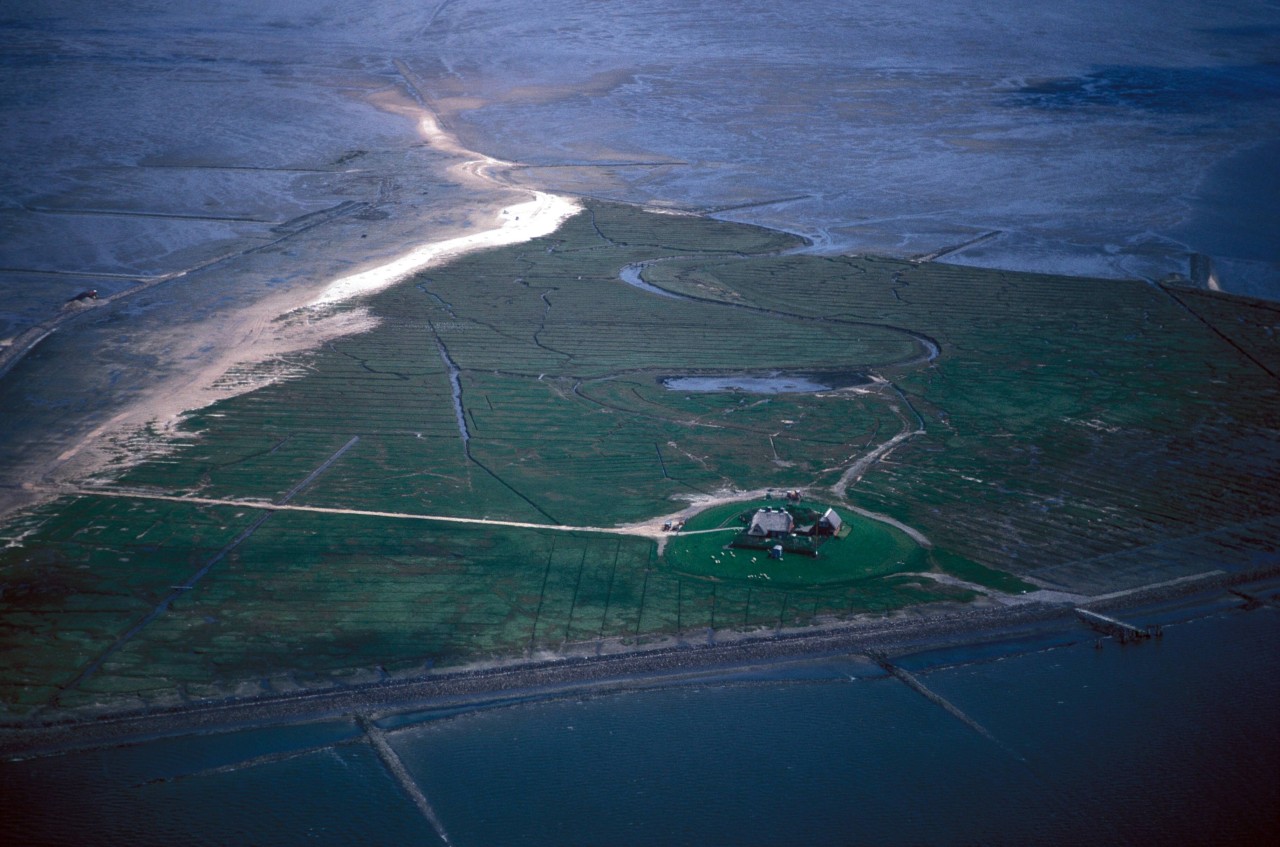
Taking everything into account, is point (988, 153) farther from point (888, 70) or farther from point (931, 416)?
point (931, 416)

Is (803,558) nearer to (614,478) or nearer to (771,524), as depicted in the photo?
(771,524)

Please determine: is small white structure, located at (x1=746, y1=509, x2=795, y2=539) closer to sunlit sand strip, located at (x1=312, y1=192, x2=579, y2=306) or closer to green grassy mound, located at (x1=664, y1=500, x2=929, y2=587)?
green grassy mound, located at (x1=664, y1=500, x2=929, y2=587)

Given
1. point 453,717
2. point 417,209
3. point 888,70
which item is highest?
point 888,70

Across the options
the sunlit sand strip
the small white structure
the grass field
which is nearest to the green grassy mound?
the grass field

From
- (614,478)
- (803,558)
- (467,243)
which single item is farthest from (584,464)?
(467,243)

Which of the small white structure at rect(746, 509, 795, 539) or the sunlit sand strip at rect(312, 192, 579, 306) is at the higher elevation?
the sunlit sand strip at rect(312, 192, 579, 306)

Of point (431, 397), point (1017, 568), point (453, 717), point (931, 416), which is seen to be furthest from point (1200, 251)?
point (453, 717)
